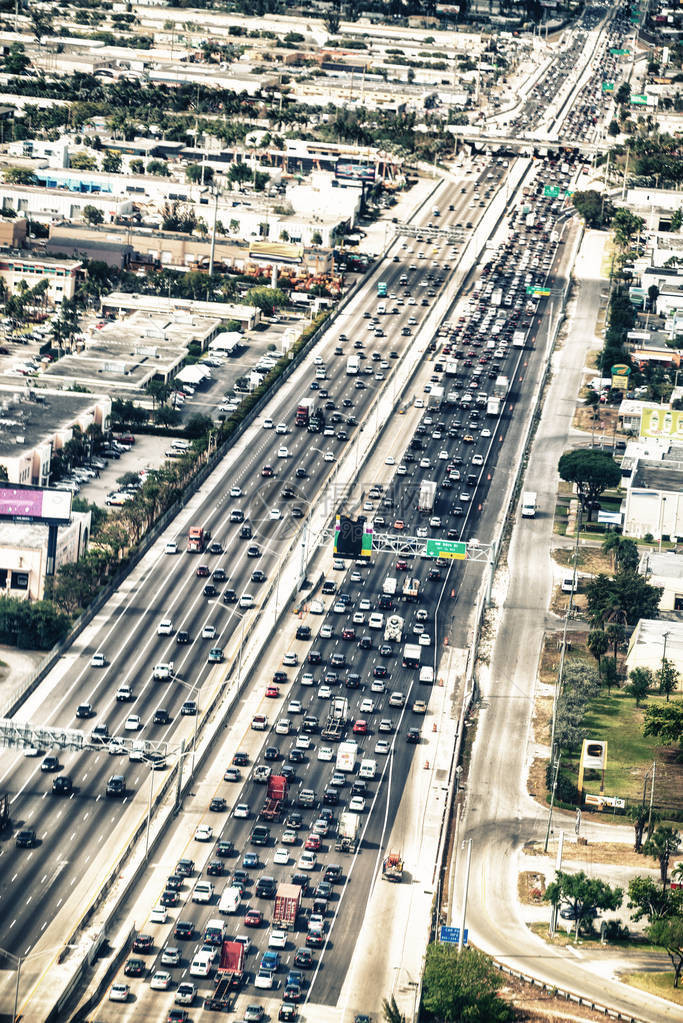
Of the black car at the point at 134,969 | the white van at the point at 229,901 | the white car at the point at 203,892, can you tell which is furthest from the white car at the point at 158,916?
the black car at the point at 134,969

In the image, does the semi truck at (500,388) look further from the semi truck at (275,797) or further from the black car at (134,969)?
the black car at (134,969)

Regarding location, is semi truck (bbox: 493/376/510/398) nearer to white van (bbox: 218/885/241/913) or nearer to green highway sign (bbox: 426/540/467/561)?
green highway sign (bbox: 426/540/467/561)

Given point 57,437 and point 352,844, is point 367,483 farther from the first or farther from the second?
point 352,844

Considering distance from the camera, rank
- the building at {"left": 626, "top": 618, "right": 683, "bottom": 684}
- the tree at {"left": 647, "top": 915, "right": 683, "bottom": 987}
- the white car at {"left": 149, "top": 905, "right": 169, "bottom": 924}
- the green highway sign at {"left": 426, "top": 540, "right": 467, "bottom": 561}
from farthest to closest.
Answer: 1. the building at {"left": 626, "top": 618, "right": 683, "bottom": 684}
2. the green highway sign at {"left": 426, "top": 540, "right": 467, "bottom": 561}
3. the white car at {"left": 149, "top": 905, "right": 169, "bottom": 924}
4. the tree at {"left": 647, "top": 915, "right": 683, "bottom": 987}

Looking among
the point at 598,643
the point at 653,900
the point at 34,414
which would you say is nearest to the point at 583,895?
the point at 653,900

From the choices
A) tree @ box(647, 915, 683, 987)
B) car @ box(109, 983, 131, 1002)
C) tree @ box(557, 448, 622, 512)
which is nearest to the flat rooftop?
tree @ box(557, 448, 622, 512)

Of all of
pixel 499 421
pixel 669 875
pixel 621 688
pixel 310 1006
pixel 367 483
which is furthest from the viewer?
pixel 499 421

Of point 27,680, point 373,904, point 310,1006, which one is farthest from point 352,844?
point 27,680
